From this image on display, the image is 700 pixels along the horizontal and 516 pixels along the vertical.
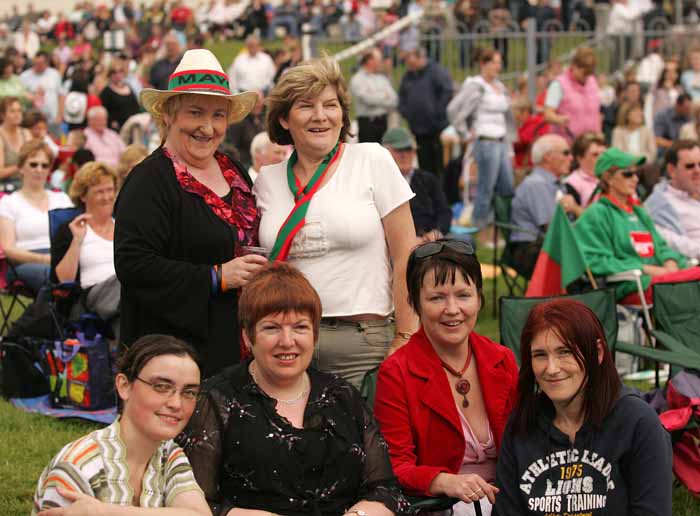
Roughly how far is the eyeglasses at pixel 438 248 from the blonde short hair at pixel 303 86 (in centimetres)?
61

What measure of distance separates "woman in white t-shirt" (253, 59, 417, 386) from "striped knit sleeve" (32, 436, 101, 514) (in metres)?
1.07

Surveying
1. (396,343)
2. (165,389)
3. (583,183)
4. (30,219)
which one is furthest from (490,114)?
(165,389)

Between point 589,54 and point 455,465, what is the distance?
31.0 ft

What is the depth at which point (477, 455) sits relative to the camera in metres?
4.15

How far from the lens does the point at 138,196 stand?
4203mm

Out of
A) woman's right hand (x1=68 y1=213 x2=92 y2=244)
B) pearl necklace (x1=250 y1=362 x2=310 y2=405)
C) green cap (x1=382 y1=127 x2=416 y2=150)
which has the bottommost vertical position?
pearl necklace (x1=250 y1=362 x2=310 y2=405)

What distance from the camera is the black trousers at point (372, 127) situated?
48.3 ft

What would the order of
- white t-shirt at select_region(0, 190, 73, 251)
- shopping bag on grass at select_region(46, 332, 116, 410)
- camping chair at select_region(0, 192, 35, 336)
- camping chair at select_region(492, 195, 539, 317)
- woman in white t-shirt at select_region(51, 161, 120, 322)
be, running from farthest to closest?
camping chair at select_region(492, 195, 539, 317)
white t-shirt at select_region(0, 190, 73, 251)
camping chair at select_region(0, 192, 35, 336)
woman in white t-shirt at select_region(51, 161, 120, 322)
shopping bag on grass at select_region(46, 332, 116, 410)

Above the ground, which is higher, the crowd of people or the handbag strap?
the crowd of people

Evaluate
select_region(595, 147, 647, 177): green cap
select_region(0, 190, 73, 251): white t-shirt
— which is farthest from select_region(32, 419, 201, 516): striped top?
select_region(0, 190, 73, 251): white t-shirt

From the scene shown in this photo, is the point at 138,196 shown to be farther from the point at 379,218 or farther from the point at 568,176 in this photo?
the point at 568,176

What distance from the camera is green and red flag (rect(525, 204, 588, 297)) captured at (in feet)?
24.8

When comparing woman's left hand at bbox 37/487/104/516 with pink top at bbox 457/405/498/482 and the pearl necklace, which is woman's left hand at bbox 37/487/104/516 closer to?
the pearl necklace

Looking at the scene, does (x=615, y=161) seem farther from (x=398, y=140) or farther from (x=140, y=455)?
(x=140, y=455)
